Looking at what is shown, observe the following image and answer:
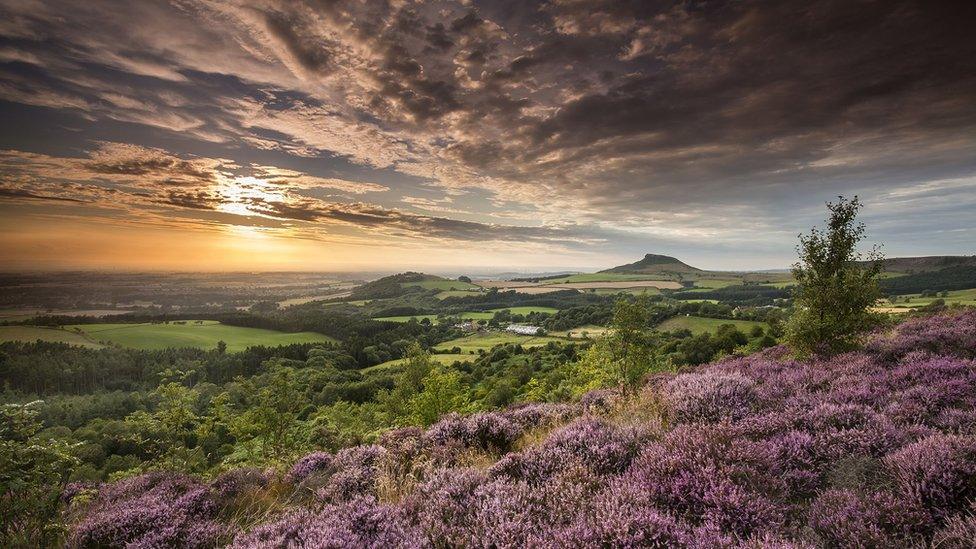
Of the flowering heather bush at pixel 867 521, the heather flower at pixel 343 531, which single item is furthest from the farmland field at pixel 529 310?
the flowering heather bush at pixel 867 521

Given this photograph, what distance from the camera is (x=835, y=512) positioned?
3.55 metres

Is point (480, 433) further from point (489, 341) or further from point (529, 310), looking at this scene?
point (529, 310)

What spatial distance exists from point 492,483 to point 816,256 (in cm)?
1675

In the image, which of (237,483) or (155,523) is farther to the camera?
(237,483)

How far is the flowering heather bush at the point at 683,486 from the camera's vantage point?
11.4 feet

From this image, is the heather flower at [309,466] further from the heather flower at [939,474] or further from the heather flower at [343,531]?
the heather flower at [939,474]

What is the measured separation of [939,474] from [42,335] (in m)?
152

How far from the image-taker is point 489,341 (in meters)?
128

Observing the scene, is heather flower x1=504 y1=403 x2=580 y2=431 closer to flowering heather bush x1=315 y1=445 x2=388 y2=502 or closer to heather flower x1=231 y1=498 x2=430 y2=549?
flowering heather bush x1=315 y1=445 x2=388 y2=502

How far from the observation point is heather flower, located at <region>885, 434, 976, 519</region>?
354 centimetres

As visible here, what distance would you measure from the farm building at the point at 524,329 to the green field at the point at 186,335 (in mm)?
71593

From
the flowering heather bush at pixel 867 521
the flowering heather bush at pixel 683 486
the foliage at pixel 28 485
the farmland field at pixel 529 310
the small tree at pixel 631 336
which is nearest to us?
the flowering heather bush at pixel 867 521

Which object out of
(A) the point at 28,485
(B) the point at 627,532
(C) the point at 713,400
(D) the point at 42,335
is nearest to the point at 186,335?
(D) the point at 42,335

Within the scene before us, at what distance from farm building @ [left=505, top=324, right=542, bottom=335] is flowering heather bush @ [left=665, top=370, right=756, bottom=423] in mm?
127283
